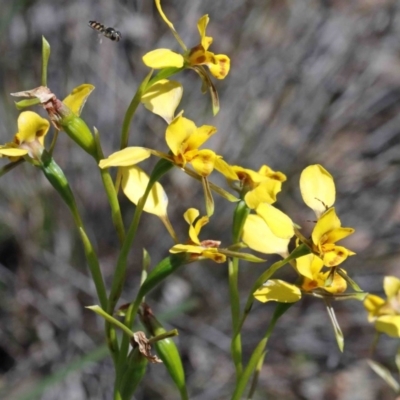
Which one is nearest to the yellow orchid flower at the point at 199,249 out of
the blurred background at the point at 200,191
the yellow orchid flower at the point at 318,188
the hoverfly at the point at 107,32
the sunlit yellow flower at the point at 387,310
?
the yellow orchid flower at the point at 318,188

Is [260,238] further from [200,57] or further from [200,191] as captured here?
[200,191]

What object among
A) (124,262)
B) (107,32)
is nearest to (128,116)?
(124,262)

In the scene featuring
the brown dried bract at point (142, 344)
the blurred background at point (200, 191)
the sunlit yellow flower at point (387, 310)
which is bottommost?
the blurred background at point (200, 191)

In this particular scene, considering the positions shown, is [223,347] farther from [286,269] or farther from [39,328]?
[39,328]

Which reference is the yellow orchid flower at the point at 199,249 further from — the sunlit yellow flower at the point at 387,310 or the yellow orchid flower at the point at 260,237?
the sunlit yellow flower at the point at 387,310

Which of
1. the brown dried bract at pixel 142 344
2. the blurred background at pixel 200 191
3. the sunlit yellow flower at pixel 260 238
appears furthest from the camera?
the blurred background at pixel 200 191

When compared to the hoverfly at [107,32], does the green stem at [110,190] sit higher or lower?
lower

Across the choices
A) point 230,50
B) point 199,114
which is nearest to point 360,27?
point 230,50
